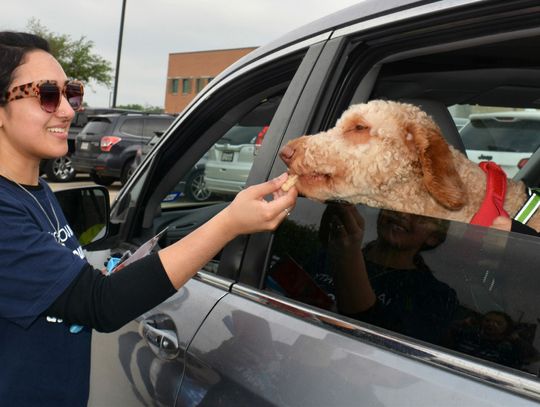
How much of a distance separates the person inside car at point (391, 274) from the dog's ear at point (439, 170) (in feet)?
1.29

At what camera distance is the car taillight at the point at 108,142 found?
15.1 m

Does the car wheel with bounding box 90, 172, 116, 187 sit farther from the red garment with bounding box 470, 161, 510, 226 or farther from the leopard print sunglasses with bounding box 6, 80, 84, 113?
the red garment with bounding box 470, 161, 510, 226

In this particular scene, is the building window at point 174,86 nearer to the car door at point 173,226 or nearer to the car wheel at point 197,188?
the car wheel at point 197,188

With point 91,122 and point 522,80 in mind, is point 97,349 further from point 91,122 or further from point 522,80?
point 91,122

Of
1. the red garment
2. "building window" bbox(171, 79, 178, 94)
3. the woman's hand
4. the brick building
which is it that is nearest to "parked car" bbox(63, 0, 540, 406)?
the woman's hand

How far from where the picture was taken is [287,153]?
1.65 m

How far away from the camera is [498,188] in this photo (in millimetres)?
1818

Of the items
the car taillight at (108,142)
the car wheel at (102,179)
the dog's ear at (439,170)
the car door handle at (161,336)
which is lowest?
the car wheel at (102,179)

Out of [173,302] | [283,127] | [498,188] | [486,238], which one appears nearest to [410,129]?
[498,188]

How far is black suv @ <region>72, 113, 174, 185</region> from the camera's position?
15.1 meters

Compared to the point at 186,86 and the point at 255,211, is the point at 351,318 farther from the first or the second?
the point at 186,86

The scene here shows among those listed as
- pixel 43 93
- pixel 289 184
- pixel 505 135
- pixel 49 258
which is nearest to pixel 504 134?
pixel 505 135

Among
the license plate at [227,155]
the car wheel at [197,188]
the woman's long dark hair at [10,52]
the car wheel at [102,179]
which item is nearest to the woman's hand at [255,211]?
the woman's long dark hair at [10,52]

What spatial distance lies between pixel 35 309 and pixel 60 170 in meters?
16.0
